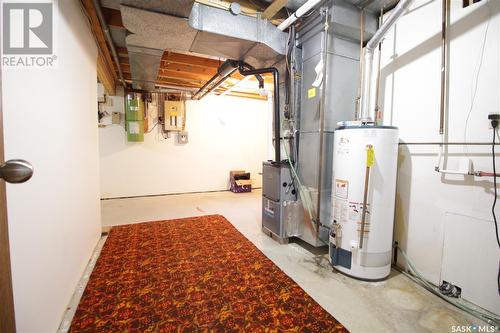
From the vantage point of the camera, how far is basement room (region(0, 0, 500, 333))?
1.34 m

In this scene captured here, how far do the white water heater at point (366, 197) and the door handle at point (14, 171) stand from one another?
6.57ft

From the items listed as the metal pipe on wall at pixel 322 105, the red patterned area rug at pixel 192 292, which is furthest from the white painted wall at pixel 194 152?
the metal pipe on wall at pixel 322 105

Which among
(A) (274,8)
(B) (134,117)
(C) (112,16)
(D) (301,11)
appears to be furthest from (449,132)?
(B) (134,117)

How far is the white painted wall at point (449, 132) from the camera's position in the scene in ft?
5.38

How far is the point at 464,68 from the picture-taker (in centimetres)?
174

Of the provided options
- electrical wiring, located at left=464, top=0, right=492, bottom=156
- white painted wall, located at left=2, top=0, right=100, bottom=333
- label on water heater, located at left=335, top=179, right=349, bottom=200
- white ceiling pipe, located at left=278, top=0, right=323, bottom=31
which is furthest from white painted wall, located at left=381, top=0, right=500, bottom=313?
white painted wall, located at left=2, top=0, right=100, bottom=333

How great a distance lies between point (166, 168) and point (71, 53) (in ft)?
12.9

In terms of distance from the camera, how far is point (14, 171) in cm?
59

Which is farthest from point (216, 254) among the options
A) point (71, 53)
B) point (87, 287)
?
point (71, 53)

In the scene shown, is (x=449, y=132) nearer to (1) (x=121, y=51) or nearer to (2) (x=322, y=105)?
(2) (x=322, y=105)

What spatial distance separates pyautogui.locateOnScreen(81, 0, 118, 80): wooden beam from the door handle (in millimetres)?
2219

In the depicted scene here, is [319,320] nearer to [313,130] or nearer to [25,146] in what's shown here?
[313,130]

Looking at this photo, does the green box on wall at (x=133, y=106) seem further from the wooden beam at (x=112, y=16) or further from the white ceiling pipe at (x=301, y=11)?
the white ceiling pipe at (x=301, y=11)

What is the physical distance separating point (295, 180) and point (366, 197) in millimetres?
948
